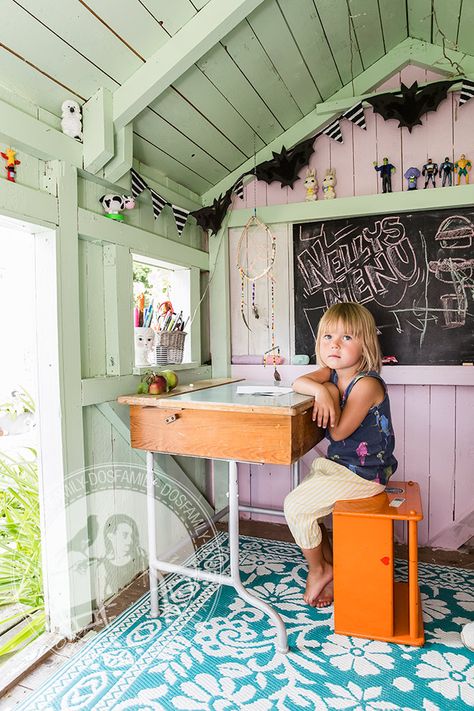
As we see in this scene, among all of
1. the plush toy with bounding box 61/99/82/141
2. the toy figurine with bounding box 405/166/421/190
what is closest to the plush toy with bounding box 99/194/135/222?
the plush toy with bounding box 61/99/82/141

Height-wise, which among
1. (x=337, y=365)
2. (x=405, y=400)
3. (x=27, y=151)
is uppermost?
(x=27, y=151)

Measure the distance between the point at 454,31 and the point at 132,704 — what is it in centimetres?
313

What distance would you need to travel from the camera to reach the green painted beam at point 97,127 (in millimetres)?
1891

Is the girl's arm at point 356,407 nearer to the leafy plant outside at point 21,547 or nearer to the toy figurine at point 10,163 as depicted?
the leafy plant outside at point 21,547

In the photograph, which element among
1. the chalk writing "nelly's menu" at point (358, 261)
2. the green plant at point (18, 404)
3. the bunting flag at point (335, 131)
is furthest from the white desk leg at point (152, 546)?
the bunting flag at point (335, 131)

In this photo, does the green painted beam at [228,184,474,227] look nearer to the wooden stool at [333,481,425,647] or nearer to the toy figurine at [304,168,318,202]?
the toy figurine at [304,168,318,202]

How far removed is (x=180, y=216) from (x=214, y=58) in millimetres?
767

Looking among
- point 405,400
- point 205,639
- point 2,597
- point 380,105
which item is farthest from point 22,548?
point 380,105

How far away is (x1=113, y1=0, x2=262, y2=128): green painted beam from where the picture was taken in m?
1.83

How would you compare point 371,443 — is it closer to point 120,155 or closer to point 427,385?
point 427,385

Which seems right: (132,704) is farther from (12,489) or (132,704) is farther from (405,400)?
(405,400)

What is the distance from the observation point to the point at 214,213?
9.17ft

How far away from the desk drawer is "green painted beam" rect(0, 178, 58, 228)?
81cm

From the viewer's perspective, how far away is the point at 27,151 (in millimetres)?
1715
